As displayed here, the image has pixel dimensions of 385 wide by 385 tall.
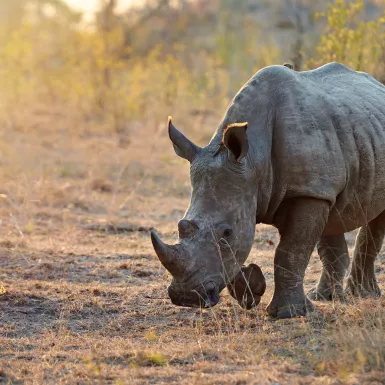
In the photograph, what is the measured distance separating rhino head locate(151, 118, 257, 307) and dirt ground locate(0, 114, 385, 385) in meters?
0.34

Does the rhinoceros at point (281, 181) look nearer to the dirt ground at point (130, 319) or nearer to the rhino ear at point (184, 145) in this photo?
the rhino ear at point (184, 145)

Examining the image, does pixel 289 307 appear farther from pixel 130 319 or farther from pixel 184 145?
pixel 184 145

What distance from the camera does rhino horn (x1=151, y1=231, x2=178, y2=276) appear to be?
588 cm

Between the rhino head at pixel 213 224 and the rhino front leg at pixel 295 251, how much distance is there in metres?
0.37

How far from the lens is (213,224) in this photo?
20.3 ft

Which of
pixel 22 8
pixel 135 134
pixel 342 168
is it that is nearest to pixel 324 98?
pixel 342 168

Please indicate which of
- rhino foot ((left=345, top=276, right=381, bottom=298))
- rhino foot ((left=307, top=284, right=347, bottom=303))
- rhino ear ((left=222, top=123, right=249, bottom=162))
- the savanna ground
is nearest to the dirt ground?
the savanna ground

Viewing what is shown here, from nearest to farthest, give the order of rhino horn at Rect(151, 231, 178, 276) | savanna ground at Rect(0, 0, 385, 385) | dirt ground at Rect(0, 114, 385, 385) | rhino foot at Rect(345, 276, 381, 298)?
dirt ground at Rect(0, 114, 385, 385) → savanna ground at Rect(0, 0, 385, 385) → rhino horn at Rect(151, 231, 178, 276) → rhino foot at Rect(345, 276, 381, 298)

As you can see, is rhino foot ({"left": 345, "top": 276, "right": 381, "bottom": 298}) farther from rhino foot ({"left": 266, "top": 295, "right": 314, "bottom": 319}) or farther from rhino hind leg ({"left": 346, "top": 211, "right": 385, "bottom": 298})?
rhino foot ({"left": 266, "top": 295, "right": 314, "bottom": 319})

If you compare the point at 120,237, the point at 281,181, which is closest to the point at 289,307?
the point at 281,181

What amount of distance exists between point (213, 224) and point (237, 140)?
0.62m

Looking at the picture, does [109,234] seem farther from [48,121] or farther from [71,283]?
[48,121]

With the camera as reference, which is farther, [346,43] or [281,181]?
[346,43]

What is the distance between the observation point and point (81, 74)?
21.7 meters
